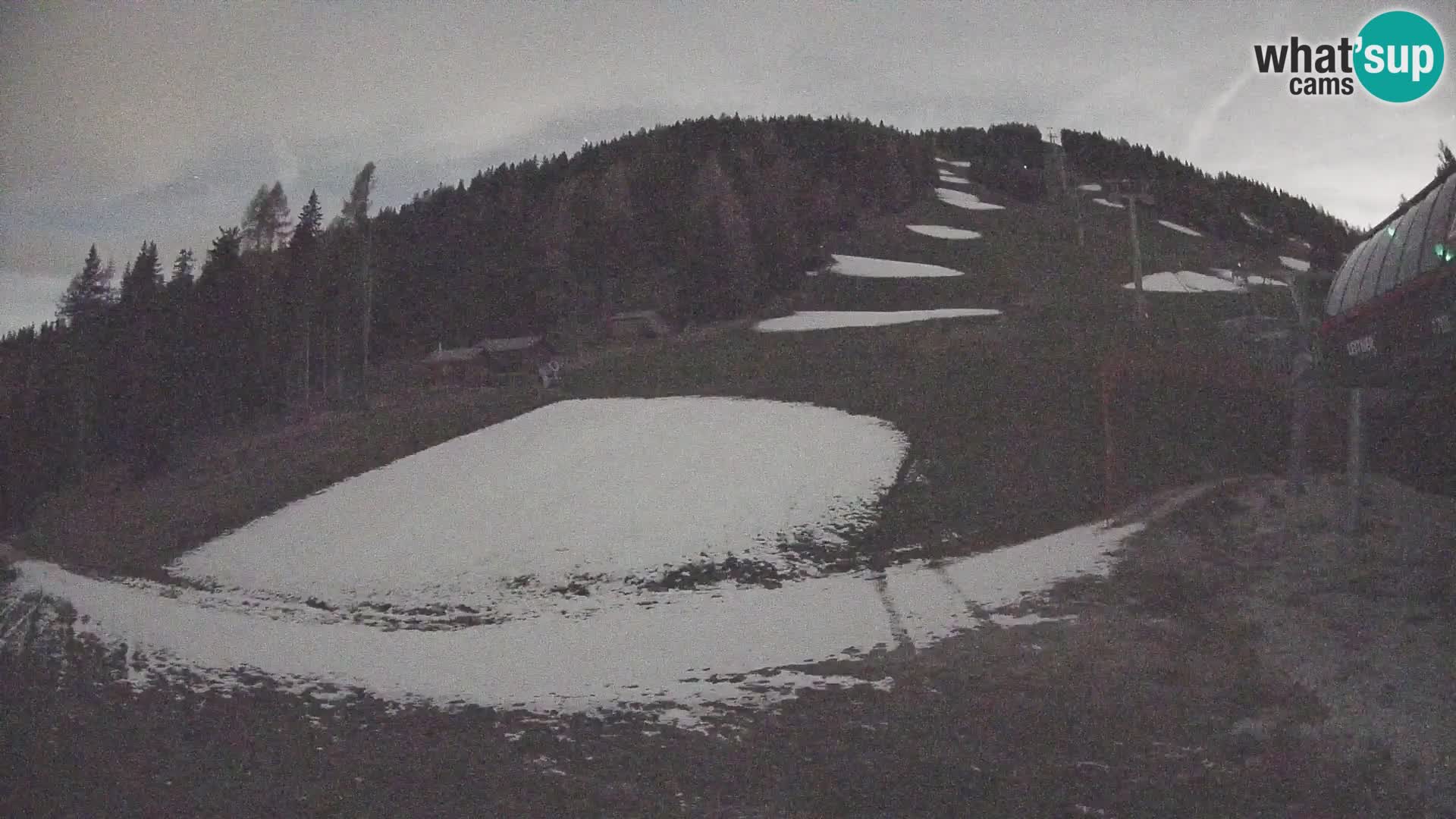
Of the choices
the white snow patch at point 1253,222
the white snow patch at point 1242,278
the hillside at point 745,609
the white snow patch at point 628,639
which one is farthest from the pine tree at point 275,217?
the white snow patch at point 1253,222

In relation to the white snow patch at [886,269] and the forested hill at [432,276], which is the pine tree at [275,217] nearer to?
the forested hill at [432,276]

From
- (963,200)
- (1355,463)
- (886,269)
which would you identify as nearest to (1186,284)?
(886,269)

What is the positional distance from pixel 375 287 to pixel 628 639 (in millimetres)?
49219

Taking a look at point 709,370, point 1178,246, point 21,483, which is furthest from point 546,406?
point 1178,246

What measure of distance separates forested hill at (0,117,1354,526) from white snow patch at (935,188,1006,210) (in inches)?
114

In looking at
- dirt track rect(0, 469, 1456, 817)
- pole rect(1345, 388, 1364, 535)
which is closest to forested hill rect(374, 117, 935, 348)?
pole rect(1345, 388, 1364, 535)

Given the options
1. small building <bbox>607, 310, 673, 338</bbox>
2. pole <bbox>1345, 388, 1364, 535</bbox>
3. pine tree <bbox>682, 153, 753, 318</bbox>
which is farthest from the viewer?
small building <bbox>607, 310, 673, 338</bbox>

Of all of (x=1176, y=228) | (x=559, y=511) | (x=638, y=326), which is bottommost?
(x=559, y=511)

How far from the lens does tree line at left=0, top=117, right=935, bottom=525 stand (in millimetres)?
30219

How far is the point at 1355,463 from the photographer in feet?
52.2

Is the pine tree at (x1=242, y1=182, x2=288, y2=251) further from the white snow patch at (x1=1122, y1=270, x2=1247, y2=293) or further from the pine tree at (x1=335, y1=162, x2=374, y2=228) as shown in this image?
the white snow patch at (x1=1122, y1=270, x2=1247, y2=293)

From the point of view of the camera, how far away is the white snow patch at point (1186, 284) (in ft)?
182

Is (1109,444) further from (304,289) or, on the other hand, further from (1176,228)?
(1176,228)

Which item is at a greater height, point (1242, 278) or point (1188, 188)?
point (1188, 188)
